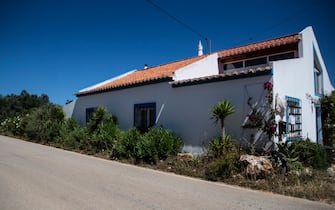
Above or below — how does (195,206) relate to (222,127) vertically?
below

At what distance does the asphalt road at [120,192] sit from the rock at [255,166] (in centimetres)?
81

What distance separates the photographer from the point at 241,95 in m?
9.56

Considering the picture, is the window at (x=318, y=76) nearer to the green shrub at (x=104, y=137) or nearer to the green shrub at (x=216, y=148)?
the green shrub at (x=216, y=148)

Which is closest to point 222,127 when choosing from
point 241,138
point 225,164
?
point 241,138

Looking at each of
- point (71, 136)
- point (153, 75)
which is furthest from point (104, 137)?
point (153, 75)

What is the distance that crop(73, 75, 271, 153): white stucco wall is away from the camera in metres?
9.53

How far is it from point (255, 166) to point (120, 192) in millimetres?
4070

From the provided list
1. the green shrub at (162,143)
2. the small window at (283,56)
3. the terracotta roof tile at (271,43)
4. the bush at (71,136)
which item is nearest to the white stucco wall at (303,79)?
the terracotta roof tile at (271,43)

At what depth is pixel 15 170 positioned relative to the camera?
8625mm

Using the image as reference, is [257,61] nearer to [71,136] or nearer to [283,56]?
[283,56]

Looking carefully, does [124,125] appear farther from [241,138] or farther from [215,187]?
[215,187]

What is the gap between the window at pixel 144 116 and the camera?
1326 cm

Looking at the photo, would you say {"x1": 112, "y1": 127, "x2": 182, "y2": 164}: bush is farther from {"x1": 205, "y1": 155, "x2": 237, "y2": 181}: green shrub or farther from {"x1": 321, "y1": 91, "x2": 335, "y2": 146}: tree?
{"x1": 321, "y1": 91, "x2": 335, "y2": 146}: tree

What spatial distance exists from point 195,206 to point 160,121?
7564mm
